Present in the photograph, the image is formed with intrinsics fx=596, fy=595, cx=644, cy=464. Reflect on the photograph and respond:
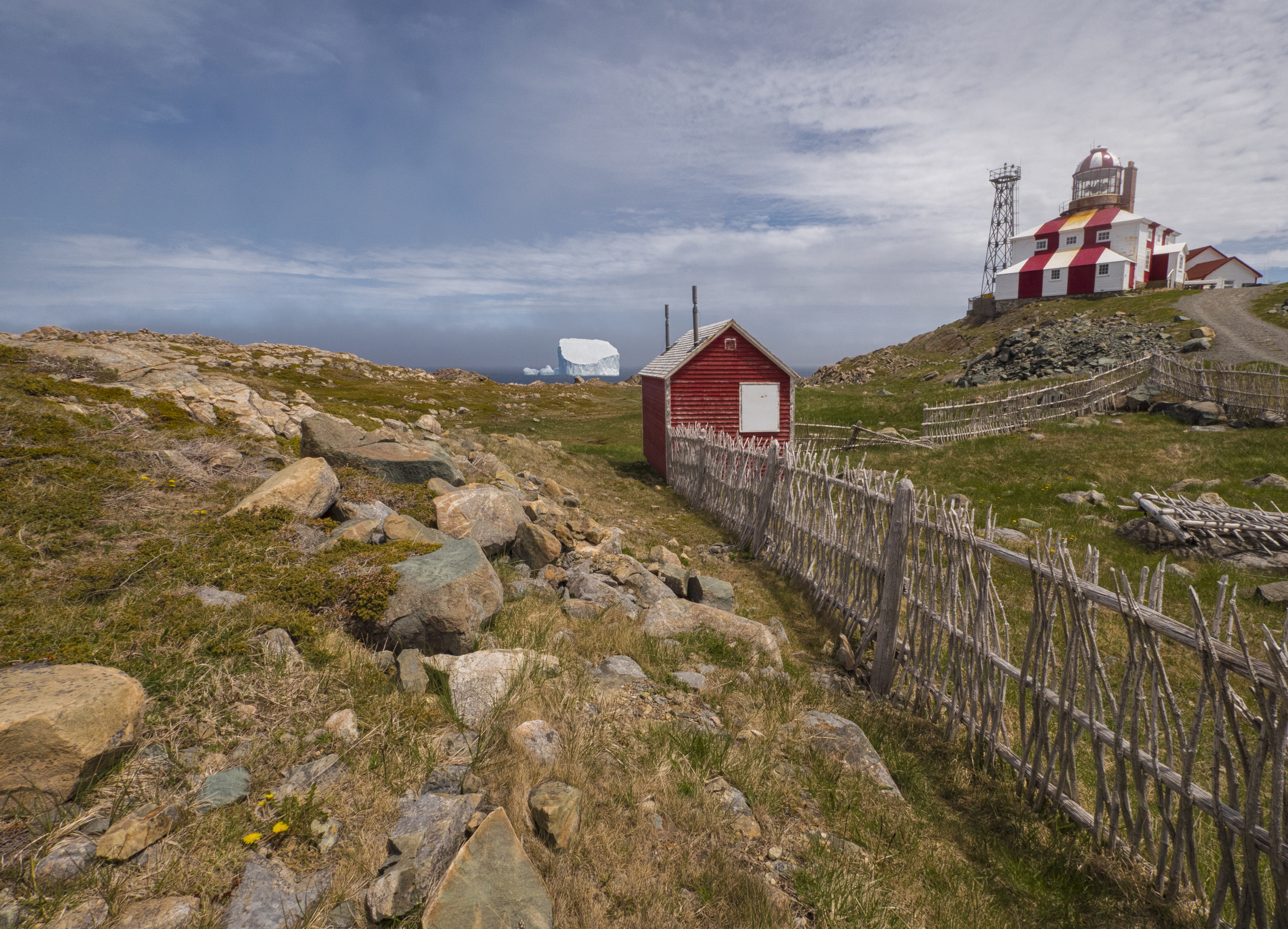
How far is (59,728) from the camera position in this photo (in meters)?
2.73

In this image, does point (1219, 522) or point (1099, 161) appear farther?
point (1099, 161)

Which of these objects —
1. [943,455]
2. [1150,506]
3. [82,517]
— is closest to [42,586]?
[82,517]

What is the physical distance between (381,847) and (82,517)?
4635 mm

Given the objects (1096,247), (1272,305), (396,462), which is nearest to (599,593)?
(396,462)

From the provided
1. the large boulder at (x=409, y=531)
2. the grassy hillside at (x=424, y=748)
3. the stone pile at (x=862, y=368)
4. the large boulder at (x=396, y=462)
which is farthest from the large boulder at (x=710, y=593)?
the stone pile at (x=862, y=368)

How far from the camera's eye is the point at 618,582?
24.7ft

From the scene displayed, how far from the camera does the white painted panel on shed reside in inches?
761

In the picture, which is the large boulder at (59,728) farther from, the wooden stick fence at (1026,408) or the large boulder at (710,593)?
the wooden stick fence at (1026,408)

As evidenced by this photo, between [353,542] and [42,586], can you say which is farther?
[353,542]

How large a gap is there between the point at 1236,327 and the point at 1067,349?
286 inches

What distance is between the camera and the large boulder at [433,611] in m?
4.69

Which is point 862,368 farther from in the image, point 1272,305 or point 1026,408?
point 1026,408

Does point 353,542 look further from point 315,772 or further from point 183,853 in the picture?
point 183,853

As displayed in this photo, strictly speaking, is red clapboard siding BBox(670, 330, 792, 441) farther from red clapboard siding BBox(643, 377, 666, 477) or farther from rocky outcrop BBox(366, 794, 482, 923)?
rocky outcrop BBox(366, 794, 482, 923)
